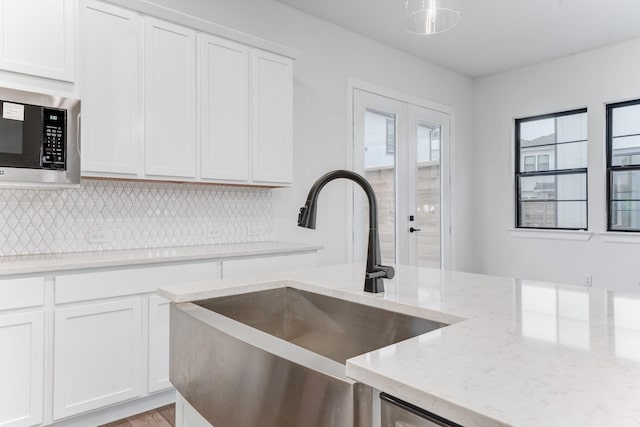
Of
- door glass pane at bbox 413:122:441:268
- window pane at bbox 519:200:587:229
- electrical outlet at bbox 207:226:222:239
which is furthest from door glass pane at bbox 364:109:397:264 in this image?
window pane at bbox 519:200:587:229

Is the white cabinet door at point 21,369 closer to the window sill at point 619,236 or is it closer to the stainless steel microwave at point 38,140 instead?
the stainless steel microwave at point 38,140

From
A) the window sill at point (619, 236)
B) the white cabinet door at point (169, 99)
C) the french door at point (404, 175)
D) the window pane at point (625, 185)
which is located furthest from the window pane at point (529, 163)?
the white cabinet door at point (169, 99)

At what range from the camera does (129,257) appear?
2320 millimetres

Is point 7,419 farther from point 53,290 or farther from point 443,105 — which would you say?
point 443,105

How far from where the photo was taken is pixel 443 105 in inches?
207

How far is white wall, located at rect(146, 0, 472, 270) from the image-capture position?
344 cm

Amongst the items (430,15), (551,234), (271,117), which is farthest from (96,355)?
(551,234)

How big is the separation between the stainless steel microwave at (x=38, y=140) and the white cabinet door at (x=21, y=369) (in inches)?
27.9

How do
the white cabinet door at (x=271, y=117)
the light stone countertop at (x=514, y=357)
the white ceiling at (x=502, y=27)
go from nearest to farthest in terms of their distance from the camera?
the light stone countertop at (x=514, y=357)
the white cabinet door at (x=271, y=117)
the white ceiling at (x=502, y=27)

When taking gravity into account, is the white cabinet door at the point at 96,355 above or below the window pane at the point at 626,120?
below

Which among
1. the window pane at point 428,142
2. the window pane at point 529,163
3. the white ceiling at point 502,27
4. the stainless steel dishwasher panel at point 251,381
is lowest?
the stainless steel dishwasher panel at point 251,381

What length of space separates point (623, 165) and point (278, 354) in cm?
506

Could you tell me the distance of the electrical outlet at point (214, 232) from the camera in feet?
10.4

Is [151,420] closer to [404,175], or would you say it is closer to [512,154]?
[404,175]
